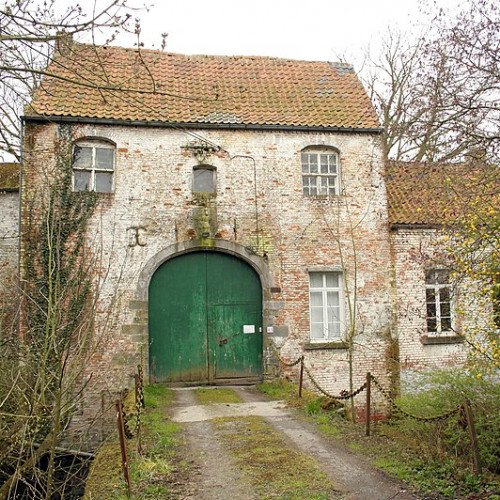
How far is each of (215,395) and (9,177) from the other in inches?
371

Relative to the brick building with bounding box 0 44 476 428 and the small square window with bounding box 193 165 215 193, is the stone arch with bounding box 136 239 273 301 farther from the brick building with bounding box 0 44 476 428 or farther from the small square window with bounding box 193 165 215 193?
the small square window with bounding box 193 165 215 193

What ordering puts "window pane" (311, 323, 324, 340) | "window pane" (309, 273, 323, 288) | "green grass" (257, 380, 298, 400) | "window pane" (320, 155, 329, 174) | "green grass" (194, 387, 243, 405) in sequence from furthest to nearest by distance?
"window pane" (320, 155, 329, 174) < "window pane" (309, 273, 323, 288) < "window pane" (311, 323, 324, 340) < "green grass" (257, 380, 298, 400) < "green grass" (194, 387, 243, 405)

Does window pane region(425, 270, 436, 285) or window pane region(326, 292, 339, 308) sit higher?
window pane region(425, 270, 436, 285)

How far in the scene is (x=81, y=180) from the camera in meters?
13.5

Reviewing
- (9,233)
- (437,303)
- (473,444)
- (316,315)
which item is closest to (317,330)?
(316,315)

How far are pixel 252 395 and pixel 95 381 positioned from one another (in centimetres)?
338

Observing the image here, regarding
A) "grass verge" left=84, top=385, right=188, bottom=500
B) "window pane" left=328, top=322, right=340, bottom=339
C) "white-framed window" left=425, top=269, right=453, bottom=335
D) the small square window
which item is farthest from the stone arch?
"white-framed window" left=425, top=269, right=453, bottom=335

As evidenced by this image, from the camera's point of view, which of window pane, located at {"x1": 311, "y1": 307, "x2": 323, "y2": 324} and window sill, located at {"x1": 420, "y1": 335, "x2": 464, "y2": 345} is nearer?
window pane, located at {"x1": 311, "y1": 307, "x2": 323, "y2": 324}

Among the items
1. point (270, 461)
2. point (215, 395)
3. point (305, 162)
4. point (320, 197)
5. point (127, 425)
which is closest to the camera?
point (270, 461)

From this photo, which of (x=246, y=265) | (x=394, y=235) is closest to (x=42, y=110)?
(x=246, y=265)

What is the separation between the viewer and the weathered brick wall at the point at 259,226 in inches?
518

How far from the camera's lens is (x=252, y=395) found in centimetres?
1237

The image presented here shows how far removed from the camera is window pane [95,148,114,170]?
44.5 feet

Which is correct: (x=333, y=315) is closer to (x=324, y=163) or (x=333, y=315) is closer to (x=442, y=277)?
(x=442, y=277)
